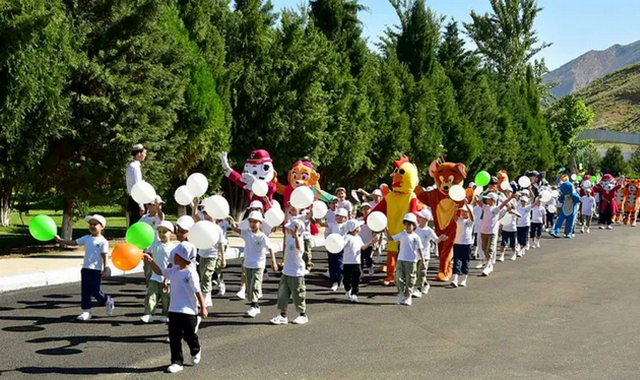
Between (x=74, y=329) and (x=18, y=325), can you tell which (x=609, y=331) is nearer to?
(x=74, y=329)

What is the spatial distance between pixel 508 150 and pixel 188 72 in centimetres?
2891

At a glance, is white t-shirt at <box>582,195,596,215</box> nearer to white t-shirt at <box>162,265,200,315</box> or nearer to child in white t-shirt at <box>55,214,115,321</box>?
child in white t-shirt at <box>55,214,115,321</box>

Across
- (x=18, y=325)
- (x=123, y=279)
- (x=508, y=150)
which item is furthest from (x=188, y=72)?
(x=508, y=150)

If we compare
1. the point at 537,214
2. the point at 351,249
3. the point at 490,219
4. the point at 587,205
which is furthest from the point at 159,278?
the point at 587,205

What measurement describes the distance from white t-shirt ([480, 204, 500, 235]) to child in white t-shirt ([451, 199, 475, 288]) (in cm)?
189

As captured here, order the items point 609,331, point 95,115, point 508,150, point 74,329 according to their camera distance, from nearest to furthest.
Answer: point 74,329
point 609,331
point 95,115
point 508,150

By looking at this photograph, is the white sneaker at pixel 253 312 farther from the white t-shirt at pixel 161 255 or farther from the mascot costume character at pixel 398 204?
the mascot costume character at pixel 398 204

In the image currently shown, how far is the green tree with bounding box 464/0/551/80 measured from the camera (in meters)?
53.0

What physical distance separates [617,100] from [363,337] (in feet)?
519

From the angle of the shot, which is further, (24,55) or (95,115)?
(95,115)

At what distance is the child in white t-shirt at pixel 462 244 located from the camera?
1355cm

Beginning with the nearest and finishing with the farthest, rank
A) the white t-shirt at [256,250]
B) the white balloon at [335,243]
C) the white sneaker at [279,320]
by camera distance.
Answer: the white sneaker at [279,320], the white t-shirt at [256,250], the white balloon at [335,243]

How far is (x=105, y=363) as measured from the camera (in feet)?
24.5

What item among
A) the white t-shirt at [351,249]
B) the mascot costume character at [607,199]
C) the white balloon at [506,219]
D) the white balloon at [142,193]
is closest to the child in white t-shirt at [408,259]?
the white t-shirt at [351,249]
